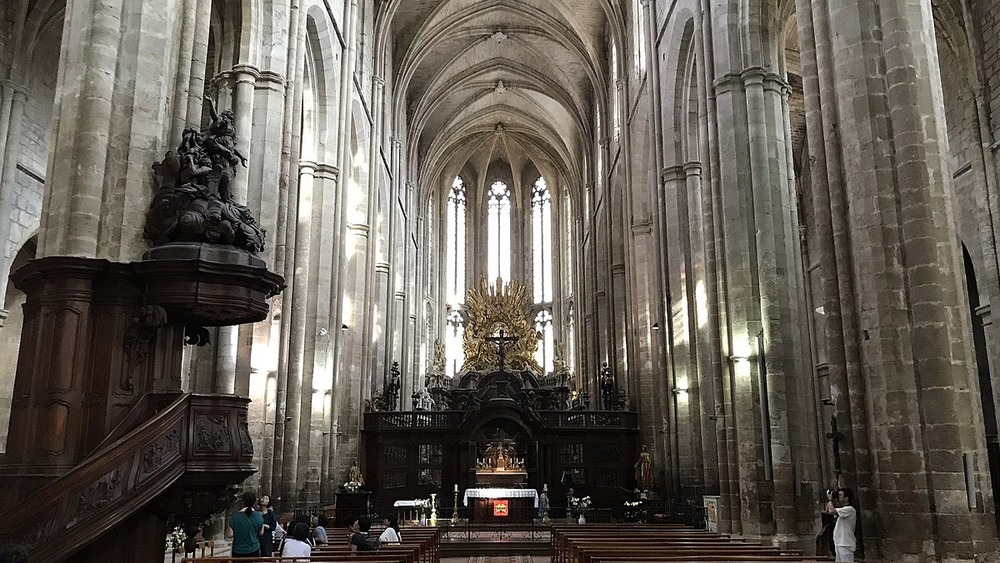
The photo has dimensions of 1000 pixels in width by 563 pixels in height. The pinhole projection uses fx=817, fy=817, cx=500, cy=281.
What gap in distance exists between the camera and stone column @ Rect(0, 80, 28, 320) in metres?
16.5

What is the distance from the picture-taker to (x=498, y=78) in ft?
130

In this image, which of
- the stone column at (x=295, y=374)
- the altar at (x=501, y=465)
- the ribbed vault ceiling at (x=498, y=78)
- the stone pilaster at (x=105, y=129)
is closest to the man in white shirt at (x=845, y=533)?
the stone pilaster at (x=105, y=129)

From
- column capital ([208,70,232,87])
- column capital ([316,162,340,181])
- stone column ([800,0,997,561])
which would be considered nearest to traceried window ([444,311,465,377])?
column capital ([316,162,340,181])

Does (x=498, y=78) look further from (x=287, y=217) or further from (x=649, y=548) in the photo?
(x=649, y=548)

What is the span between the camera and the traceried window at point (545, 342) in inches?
1927

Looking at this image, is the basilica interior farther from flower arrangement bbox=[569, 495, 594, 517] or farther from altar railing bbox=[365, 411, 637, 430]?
flower arrangement bbox=[569, 495, 594, 517]

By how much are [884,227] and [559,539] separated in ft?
22.5

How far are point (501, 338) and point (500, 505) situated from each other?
12155 mm

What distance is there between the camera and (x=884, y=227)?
31.6 feet

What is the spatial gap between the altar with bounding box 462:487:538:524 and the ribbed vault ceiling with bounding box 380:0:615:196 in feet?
55.2

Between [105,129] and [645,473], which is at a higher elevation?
[105,129]

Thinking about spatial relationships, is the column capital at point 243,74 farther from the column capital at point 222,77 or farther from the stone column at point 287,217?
the stone column at point 287,217

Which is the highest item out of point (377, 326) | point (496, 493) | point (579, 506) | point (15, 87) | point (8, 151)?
point (15, 87)

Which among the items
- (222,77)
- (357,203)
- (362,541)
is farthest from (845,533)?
(357,203)
